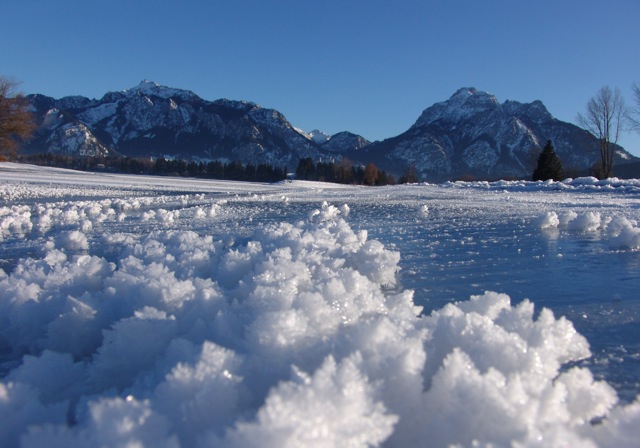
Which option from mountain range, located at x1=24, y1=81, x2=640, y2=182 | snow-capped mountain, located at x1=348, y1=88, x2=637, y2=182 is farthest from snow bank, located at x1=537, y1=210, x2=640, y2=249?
snow-capped mountain, located at x1=348, y1=88, x2=637, y2=182

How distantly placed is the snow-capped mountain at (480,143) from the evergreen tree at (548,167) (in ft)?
366

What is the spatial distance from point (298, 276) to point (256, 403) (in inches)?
43.3

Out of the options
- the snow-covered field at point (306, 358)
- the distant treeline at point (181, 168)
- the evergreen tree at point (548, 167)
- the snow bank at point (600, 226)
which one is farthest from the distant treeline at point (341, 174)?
the snow-covered field at point (306, 358)

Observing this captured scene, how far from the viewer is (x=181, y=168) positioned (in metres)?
64.3

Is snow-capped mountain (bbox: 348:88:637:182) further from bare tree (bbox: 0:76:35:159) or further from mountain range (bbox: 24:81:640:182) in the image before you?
bare tree (bbox: 0:76:35:159)

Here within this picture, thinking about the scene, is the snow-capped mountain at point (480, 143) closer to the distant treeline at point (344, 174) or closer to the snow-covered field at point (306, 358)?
the distant treeline at point (344, 174)

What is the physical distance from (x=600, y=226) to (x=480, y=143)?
172 meters

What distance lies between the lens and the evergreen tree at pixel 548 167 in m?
29.4

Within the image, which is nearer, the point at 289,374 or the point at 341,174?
Result: the point at 289,374

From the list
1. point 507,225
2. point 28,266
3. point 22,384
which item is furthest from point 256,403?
point 507,225

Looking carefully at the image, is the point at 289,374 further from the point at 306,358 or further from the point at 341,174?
the point at 341,174

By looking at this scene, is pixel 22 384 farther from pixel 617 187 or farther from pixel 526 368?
pixel 617 187

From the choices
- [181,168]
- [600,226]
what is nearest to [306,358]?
[600,226]

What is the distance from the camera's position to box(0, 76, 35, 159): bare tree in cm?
2795
